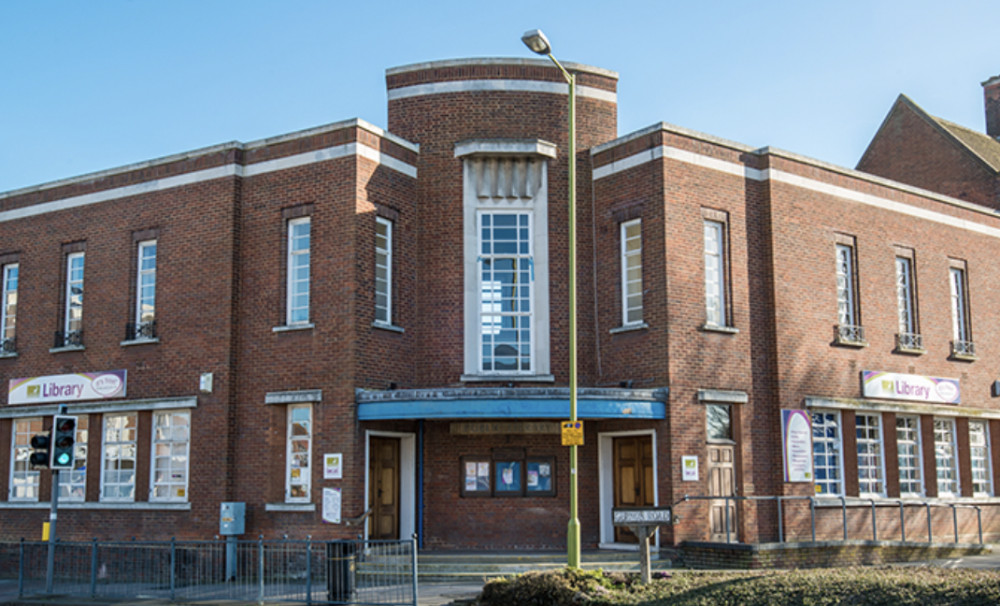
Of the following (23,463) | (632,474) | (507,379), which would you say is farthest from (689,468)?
(23,463)

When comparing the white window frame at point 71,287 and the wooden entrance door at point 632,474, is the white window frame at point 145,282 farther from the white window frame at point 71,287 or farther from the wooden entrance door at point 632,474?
the wooden entrance door at point 632,474

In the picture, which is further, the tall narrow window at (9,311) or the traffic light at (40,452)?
the tall narrow window at (9,311)

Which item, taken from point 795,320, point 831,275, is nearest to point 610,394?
point 795,320

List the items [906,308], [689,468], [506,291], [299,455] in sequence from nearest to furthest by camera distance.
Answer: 1. [689,468]
2. [299,455]
3. [506,291]
4. [906,308]

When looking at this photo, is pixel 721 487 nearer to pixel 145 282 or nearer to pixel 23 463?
pixel 145 282

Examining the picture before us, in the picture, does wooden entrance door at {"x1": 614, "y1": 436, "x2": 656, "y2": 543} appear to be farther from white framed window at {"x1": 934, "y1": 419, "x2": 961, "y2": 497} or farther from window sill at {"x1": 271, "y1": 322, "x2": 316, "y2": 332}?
white framed window at {"x1": 934, "y1": 419, "x2": 961, "y2": 497}

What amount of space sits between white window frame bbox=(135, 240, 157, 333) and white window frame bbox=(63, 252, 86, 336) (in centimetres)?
173

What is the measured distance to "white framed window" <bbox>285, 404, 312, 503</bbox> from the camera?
65.5 feet

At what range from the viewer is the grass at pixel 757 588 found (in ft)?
38.9

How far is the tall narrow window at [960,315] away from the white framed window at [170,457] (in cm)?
1841

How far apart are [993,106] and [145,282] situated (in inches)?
1125

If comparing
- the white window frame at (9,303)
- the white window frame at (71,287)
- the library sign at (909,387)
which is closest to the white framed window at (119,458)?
the white window frame at (71,287)

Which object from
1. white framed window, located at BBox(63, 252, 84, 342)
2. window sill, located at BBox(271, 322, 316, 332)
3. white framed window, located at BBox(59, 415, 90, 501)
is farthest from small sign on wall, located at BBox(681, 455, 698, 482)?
white framed window, located at BBox(63, 252, 84, 342)

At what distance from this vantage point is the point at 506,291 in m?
21.7
